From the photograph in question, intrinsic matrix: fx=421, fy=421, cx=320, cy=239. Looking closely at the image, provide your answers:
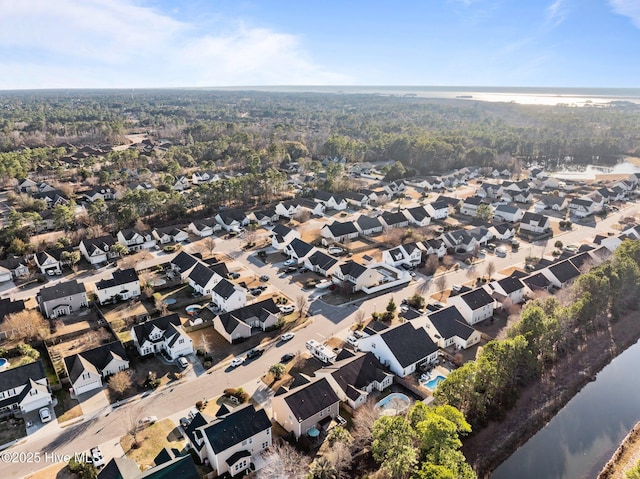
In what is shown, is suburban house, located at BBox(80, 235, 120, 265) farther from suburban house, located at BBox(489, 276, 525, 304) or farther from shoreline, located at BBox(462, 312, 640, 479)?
shoreline, located at BBox(462, 312, 640, 479)

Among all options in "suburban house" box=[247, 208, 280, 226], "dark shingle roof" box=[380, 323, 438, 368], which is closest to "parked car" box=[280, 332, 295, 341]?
"dark shingle roof" box=[380, 323, 438, 368]

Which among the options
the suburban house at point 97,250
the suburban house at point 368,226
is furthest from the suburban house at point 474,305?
the suburban house at point 97,250

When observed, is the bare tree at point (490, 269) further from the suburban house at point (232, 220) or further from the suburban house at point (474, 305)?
the suburban house at point (232, 220)

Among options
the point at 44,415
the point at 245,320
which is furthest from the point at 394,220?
the point at 44,415

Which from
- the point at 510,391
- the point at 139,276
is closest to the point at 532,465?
the point at 510,391

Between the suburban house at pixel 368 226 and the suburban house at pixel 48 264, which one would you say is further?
the suburban house at pixel 368 226

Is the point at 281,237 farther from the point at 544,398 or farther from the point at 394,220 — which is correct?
the point at 544,398

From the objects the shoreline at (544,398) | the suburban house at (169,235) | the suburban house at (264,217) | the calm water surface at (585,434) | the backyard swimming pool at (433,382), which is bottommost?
the calm water surface at (585,434)
